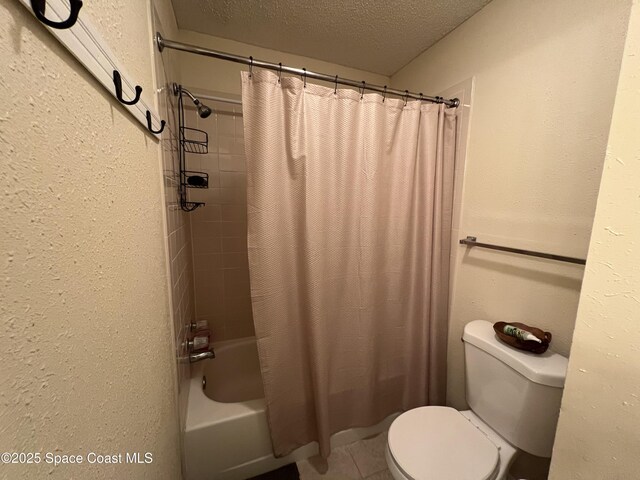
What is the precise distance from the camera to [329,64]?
172cm

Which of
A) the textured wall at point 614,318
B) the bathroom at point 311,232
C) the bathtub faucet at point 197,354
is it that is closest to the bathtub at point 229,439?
the bathroom at point 311,232

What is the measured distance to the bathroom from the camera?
0.31 metres

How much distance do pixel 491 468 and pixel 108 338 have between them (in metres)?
1.25

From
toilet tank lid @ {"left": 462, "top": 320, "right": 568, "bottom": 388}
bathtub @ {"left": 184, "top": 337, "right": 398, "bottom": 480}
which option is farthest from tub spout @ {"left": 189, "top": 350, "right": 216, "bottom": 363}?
toilet tank lid @ {"left": 462, "top": 320, "right": 568, "bottom": 388}

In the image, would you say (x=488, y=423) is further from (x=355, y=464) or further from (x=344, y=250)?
(x=344, y=250)

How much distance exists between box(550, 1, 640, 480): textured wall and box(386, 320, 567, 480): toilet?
1.35 feet

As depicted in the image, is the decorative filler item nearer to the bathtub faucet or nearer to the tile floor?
the tile floor

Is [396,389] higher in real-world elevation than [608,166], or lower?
lower

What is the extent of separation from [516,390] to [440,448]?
1.20 ft

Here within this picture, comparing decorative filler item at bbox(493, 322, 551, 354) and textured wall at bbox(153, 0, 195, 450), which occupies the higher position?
textured wall at bbox(153, 0, 195, 450)

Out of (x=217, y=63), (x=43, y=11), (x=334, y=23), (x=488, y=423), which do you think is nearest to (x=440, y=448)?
(x=488, y=423)

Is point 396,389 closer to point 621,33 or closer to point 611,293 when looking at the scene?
point 611,293

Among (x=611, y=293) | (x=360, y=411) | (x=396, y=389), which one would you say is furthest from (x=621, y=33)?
(x=360, y=411)

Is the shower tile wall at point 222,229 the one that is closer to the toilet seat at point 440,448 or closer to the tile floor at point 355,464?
the tile floor at point 355,464
